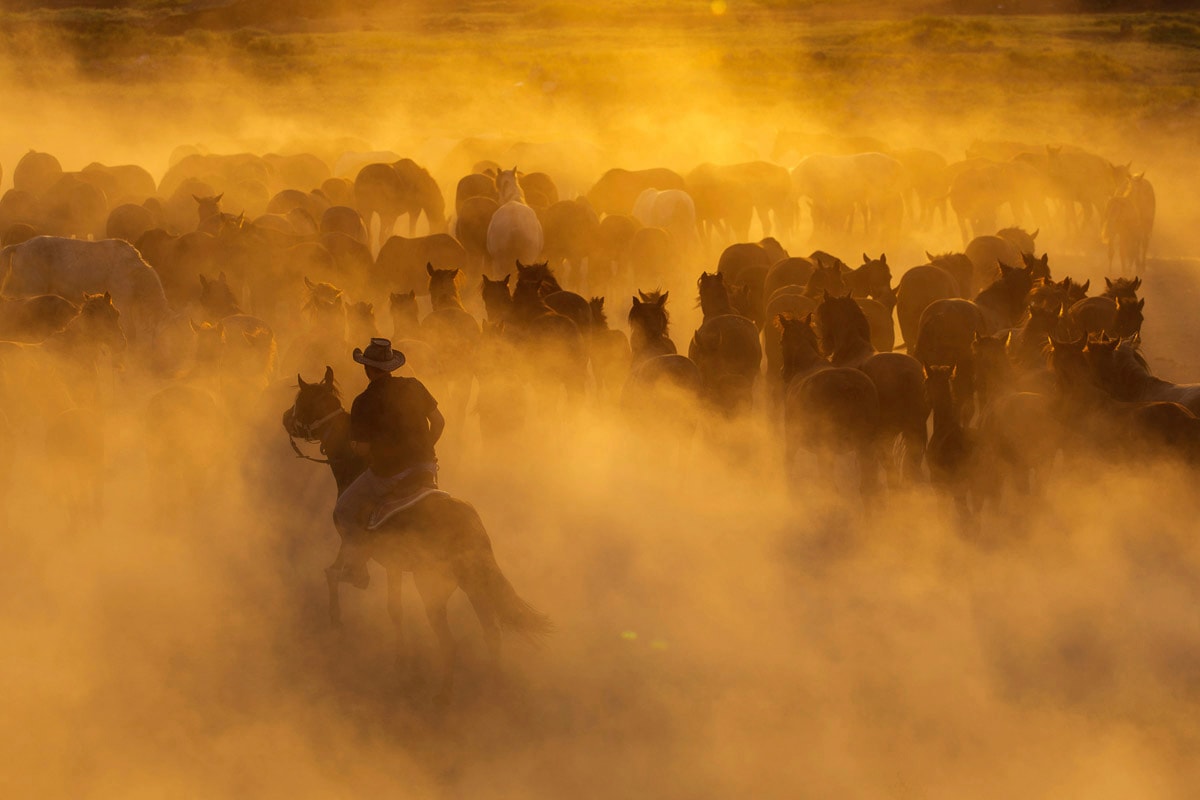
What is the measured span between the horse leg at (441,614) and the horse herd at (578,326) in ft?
11.7

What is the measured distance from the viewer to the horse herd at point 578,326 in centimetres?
958

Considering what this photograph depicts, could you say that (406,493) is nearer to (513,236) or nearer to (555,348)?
(555,348)

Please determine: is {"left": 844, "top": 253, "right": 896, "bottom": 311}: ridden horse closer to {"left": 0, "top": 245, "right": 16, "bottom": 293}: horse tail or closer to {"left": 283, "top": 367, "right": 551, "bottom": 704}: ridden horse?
{"left": 283, "top": 367, "right": 551, "bottom": 704}: ridden horse

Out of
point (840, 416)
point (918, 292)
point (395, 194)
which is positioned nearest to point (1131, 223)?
point (918, 292)

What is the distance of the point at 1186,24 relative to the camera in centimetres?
5553

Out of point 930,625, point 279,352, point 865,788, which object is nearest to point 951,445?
point 930,625

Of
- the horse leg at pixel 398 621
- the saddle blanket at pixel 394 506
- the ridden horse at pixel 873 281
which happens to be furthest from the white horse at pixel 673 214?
the saddle blanket at pixel 394 506

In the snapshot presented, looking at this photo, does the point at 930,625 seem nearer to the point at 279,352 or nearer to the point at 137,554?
the point at 137,554

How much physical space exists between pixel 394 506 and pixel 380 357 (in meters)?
0.91

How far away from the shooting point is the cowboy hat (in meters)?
6.95

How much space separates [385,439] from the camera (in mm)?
7020

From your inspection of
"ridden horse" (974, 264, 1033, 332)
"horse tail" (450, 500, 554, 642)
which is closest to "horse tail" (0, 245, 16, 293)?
"horse tail" (450, 500, 554, 642)

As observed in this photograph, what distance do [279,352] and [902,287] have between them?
7359mm

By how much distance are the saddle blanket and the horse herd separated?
3306mm
